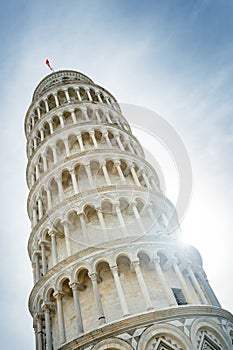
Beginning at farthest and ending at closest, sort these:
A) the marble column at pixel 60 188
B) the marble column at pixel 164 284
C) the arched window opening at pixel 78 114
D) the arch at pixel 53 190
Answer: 1. the arched window opening at pixel 78 114
2. the arch at pixel 53 190
3. the marble column at pixel 60 188
4. the marble column at pixel 164 284

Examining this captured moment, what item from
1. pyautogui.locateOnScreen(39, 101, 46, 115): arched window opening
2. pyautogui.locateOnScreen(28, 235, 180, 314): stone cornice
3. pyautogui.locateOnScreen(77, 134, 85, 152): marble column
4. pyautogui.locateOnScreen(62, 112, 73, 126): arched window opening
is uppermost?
pyautogui.locateOnScreen(39, 101, 46, 115): arched window opening

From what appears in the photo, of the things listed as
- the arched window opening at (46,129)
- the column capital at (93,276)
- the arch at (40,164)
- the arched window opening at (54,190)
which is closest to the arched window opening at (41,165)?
the arch at (40,164)

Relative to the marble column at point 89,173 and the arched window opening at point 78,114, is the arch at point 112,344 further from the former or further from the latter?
the arched window opening at point 78,114

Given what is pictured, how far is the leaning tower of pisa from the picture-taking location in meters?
13.3

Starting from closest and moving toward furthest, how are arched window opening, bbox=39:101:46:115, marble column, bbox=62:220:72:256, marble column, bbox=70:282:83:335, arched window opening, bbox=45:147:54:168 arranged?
marble column, bbox=70:282:83:335, marble column, bbox=62:220:72:256, arched window opening, bbox=45:147:54:168, arched window opening, bbox=39:101:46:115

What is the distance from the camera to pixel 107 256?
1541cm

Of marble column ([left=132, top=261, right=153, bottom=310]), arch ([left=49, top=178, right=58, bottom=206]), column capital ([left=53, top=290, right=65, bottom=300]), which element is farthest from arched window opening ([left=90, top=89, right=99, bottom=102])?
column capital ([left=53, top=290, right=65, bottom=300])

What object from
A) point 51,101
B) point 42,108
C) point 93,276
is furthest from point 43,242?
point 51,101

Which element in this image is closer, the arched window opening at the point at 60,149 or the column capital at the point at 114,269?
the column capital at the point at 114,269

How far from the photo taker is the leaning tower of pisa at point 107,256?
13297mm

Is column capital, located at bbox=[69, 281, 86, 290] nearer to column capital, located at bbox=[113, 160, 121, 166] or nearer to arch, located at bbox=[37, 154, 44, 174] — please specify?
column capital, located at bbox=[113, 160, 121, 166]

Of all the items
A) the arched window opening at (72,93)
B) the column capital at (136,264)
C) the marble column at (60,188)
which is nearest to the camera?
the column capital at (136,264)

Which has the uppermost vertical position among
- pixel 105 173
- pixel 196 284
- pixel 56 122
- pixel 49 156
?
pixel 56 122

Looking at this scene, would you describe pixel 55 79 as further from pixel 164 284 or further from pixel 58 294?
pixel 164 284
